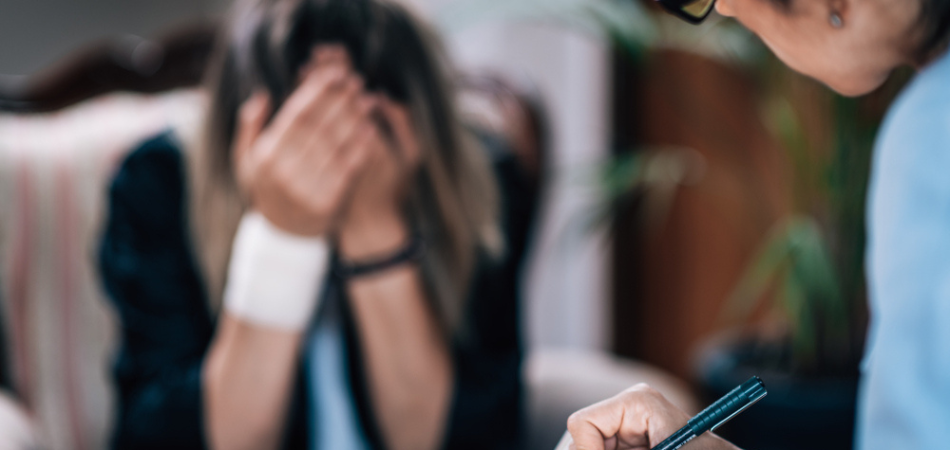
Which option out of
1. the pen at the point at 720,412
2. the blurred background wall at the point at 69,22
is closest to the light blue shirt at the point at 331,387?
the pen at the point at 720,412

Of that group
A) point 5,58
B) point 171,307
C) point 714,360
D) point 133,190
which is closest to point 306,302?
point 171,307

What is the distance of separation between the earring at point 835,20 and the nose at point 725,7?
30 mm

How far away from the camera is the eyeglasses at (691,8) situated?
0.73 feet

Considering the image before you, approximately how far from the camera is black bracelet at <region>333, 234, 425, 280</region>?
0.58m

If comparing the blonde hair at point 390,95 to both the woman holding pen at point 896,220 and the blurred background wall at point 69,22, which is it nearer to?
the woman holding pen at point 896,220

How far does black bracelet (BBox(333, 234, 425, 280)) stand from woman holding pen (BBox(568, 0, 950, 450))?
38 centimetres

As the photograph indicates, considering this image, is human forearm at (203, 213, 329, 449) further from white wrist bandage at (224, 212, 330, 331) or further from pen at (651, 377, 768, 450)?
pen at (651, 377, 768, 450)

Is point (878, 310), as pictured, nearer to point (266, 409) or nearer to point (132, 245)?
point (266, 409)

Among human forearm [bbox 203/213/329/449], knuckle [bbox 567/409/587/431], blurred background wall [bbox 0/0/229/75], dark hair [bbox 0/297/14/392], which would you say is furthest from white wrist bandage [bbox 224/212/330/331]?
blurred background wall [bbox 0/0/229/75]

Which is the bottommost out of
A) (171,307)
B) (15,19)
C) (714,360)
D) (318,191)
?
(714,360)

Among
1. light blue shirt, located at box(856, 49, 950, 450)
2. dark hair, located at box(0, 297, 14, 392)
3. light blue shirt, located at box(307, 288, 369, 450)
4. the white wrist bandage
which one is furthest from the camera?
dark hair, located at box(0, 297, 14, 392)

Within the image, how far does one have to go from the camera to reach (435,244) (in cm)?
61

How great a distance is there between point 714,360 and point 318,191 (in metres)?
0.49

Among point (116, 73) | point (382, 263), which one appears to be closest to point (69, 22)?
point (116, 73)
